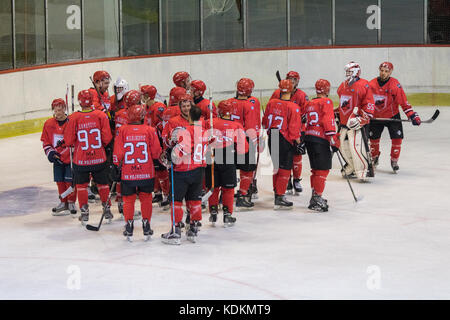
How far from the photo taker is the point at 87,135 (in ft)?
24.9

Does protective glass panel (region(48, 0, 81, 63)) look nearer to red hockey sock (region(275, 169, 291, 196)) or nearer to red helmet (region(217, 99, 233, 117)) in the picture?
red hockey sock (region(275, 169, 291, 196))

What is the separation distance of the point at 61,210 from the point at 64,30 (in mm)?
6766

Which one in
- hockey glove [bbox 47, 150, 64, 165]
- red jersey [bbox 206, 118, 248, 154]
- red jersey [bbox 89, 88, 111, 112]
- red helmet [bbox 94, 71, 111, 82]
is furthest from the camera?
red jersey [bbox 89, 88, 111, 112]

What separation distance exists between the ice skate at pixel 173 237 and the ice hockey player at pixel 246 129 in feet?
5.05

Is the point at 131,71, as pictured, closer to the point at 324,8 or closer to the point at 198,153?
the point at 324,8

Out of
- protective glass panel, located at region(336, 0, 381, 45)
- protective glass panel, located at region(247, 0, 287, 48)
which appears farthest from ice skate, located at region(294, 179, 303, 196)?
protective glass panel, located at region(336, 0, 381, 45)

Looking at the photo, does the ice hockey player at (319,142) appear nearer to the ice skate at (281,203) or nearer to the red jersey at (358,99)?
the ice skate at (281,203)

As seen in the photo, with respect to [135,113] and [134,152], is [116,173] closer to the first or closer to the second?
[134,152]

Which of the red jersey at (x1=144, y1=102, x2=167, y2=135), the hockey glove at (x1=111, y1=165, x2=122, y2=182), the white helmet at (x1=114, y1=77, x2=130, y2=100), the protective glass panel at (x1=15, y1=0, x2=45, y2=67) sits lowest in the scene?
the hockey glove at (x1=111, y1=165, x2=122, y2=182)

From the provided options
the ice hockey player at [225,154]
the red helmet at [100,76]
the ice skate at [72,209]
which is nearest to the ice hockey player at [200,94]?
the ice hockey player at [225,154]

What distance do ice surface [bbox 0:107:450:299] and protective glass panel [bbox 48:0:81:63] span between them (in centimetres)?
496

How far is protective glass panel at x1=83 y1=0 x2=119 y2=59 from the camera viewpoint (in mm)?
14781

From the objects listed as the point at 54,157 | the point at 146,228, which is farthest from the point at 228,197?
the point at 54,157
